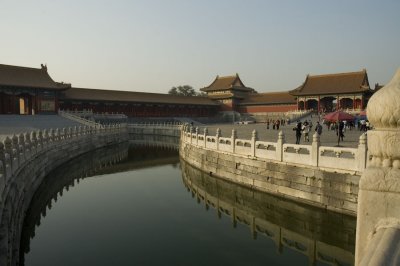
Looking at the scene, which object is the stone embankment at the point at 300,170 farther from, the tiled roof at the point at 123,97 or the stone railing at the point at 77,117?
the tiled roof at the point at 123,97

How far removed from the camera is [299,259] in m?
8.63

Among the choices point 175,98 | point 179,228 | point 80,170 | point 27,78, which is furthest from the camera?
point 175,98

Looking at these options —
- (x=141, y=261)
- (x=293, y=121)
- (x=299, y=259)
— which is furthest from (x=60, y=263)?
(x=293, y=121)

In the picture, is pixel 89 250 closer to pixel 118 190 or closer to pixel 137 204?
pixel 137 204

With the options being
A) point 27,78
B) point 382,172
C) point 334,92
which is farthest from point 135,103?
point 382,172

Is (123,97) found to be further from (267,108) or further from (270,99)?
(270,99)

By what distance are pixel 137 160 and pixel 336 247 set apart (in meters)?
18.4

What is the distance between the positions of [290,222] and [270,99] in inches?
1758

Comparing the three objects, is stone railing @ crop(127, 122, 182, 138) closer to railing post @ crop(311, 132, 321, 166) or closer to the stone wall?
the stone wall

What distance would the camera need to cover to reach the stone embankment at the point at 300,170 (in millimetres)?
10383

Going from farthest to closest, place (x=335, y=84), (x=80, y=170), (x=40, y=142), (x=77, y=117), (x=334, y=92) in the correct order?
(x=335, y=84) < (x=334, y=92) < (x=77, y=117) < (x=80, y=170) < (x=40, y=142)

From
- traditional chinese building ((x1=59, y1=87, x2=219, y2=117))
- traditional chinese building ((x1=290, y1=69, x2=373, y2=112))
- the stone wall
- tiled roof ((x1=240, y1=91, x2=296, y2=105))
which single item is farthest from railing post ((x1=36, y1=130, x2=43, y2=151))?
tiled roof ((x1=240, y1=91, x2=296, y2=105))

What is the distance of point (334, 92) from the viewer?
146ft

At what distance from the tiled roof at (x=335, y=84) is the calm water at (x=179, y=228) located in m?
34.0
